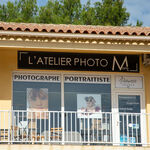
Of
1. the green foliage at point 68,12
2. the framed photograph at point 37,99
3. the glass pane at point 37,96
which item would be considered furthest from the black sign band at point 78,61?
the green foliage at point 68,12

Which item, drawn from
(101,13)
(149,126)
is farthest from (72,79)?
(101,13)

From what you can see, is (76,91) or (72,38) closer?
(72,38)

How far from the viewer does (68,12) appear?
2439 cm

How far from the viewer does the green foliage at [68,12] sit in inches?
918

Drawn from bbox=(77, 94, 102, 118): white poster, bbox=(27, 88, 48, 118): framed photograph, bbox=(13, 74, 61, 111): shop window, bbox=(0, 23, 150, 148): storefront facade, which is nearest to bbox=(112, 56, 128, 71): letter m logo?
bbox=(0, 23, 150, 148): storefront facade

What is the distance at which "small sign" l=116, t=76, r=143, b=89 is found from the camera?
1348cm

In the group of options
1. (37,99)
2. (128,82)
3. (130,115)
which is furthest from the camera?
(128,82)

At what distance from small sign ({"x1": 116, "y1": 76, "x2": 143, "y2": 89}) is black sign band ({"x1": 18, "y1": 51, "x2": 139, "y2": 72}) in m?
0.26

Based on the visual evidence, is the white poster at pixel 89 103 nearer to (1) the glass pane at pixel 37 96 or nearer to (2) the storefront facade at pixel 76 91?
(2) the storefront facade at pixel 76 91

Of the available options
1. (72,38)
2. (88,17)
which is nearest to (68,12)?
(88,17)

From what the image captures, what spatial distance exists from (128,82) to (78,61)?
1.77 metres

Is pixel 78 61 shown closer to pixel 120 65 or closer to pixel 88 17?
pixel 120 65

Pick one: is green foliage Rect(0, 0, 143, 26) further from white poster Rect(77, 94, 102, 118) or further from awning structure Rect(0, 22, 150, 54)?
awning structure Rect(0, 22, 150, 54)

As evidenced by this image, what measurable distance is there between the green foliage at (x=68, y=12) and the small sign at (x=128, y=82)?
995cm
